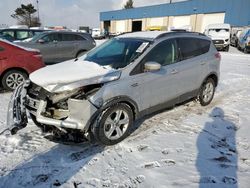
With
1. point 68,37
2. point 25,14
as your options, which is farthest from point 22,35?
point 25,14

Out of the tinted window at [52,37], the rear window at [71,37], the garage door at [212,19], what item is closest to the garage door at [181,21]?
the garage door at [212,19]

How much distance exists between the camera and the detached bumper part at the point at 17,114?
3.68 meters

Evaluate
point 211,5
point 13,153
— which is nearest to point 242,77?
point 13,153

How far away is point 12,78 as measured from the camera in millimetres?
6734

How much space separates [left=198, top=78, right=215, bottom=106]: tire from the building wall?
33238mm

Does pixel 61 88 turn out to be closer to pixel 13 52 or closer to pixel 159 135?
pixel 159 135

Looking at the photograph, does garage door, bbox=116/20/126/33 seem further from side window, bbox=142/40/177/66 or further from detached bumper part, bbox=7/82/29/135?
detached bumper part, bbox=7/82/29/135

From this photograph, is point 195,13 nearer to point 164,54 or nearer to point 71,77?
point 164,54

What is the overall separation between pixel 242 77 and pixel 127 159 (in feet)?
24.9

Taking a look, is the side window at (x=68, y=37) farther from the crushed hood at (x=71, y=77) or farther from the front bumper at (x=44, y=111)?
the front bumper at (x=44, y=111)

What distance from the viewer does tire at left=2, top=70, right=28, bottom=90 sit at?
6.64 m

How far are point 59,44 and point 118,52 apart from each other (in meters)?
6.99

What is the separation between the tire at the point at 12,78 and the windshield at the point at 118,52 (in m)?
2.71

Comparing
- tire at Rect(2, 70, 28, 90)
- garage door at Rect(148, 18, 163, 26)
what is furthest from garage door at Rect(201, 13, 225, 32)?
tire at Rect(2, 70, 28, 90)
